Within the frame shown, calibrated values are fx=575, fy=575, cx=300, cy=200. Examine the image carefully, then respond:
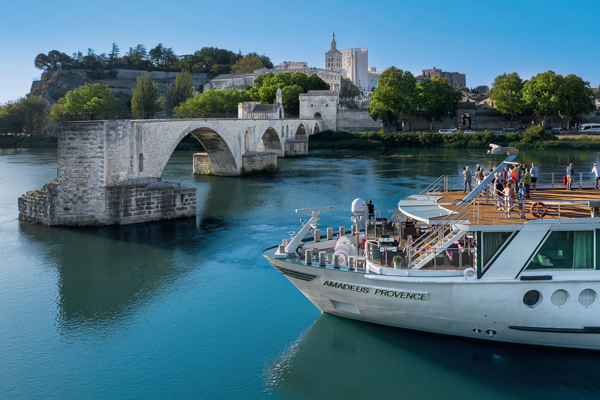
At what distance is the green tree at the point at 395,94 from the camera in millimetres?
63344

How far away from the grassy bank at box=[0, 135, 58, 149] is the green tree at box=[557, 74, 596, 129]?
52846 mm

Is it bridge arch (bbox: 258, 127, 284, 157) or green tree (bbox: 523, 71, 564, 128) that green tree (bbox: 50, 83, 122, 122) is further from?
green tree (bbox: 523, 71, 564, 128)

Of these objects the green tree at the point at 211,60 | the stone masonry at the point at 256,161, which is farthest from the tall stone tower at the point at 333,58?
the stone masonry at the point at 256,161

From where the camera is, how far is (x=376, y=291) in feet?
32.3

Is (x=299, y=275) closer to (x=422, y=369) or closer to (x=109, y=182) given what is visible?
(x=422, y=369)

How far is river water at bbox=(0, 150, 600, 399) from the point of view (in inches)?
357

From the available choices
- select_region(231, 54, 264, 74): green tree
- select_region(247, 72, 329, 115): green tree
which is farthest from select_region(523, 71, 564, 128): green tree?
select_region(231, 54, 264, 74): green tree

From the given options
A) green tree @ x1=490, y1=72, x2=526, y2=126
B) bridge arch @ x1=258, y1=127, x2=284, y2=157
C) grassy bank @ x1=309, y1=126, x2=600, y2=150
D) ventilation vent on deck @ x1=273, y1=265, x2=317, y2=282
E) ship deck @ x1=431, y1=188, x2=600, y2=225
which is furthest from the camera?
green tree @ x1=490, y1=72, x2=526, y2=126

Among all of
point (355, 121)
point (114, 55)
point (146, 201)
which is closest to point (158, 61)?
point (114, 55)

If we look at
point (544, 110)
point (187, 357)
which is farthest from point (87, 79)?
point (187, 357)

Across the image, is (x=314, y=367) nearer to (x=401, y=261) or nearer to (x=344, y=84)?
(x=401, y=261)

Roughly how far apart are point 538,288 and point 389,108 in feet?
185

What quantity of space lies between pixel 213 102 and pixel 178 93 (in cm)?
447

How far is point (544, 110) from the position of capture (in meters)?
60.6
